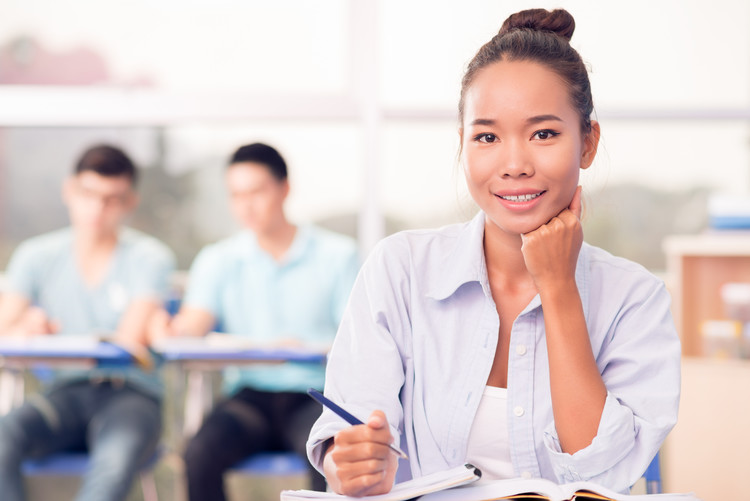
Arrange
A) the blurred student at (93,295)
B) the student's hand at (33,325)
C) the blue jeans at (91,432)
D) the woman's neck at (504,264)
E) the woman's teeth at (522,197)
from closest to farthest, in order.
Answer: the woman's teeth at (522,197)
the woman's neck at (504,264)
the blue jeans at (91,432)
the blurred student at (93,295)
the student's hand at (33,325)

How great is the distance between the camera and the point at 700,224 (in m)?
3.69

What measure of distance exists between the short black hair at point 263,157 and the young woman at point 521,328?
160 cm

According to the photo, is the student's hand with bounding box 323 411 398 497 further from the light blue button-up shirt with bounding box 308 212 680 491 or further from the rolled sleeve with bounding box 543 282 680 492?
the rolled sleeve with bounding box 543 282 680 492

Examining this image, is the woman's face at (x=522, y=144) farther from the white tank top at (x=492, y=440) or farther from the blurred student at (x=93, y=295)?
the blurred student at (x=93, y=295)

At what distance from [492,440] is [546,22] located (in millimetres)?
671

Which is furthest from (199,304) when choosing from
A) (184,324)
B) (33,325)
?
(33,325)

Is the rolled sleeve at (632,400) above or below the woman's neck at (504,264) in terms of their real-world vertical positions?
below

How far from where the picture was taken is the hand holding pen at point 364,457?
1.02 metres

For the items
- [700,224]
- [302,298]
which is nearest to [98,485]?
[302,298]

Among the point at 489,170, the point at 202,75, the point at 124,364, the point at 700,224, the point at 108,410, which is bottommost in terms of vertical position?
the point at 108,410

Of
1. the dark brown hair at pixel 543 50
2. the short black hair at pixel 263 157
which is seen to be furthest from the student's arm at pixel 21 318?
the dark brown hair at pixel 543 50

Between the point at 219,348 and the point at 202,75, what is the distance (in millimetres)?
1763

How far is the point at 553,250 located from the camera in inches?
48.1

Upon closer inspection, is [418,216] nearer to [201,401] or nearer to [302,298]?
[302,298]
